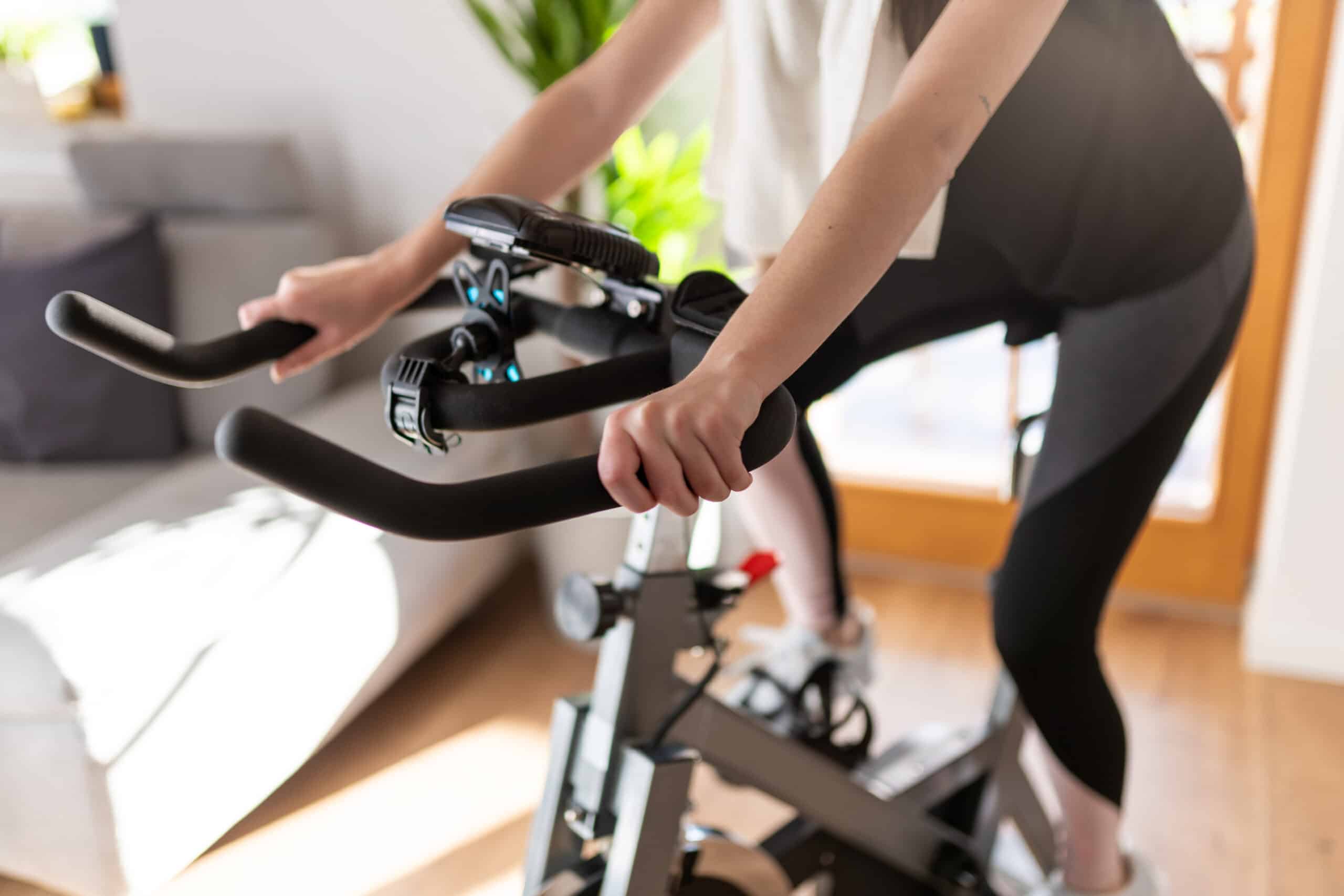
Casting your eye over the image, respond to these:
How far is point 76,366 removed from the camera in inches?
84.0

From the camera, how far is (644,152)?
7.38 ft

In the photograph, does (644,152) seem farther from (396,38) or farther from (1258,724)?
(1258,724)

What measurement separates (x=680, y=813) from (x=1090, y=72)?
0.81 metres

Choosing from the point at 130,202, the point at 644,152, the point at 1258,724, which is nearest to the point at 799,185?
the point at 644,152

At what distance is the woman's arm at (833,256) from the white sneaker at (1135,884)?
1.02 meters

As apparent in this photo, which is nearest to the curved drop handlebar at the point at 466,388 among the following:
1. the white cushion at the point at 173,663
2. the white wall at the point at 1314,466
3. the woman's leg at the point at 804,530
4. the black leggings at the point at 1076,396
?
the black leggings at the point at 1076,396

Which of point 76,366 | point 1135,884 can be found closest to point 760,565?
point 1135,884

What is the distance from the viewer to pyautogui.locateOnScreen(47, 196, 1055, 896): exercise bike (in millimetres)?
631

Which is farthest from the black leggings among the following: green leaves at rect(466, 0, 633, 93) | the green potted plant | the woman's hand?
the green potted plant

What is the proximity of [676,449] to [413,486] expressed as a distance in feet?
0.47

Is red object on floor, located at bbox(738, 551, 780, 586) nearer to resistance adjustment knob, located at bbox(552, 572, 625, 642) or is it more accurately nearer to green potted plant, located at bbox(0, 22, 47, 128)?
resistance adjustment knob, located at bbox(552, 572, 625, 642)

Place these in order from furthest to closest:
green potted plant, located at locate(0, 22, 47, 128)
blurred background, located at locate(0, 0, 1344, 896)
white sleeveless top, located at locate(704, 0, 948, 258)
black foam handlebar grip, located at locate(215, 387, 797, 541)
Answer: green potted plant, located at locate(0, 22, 47, 128) → blurred background, located at locate(0, 0, 1344, 896) → white sleeveless top, located at locate(704, 0, 948, 258) → black foam handlebar grip, located at locate(215, 387, 797, 541)

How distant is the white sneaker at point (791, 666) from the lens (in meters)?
1.48

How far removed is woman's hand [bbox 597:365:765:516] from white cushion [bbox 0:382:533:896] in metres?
1.09
